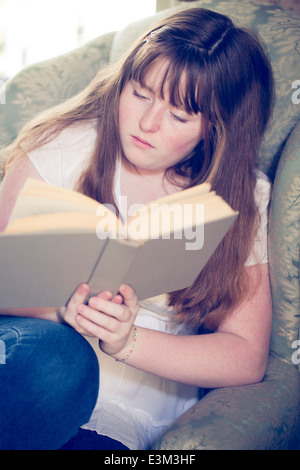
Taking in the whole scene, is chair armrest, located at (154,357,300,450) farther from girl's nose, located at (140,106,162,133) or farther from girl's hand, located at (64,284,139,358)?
girl's nose, located at (140,106,162,133)

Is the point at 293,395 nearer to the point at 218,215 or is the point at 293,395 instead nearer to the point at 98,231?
the point at 218,215

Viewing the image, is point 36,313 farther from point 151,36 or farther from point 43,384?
point 151,36

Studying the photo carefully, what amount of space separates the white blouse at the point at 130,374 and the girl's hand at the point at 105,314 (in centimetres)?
20

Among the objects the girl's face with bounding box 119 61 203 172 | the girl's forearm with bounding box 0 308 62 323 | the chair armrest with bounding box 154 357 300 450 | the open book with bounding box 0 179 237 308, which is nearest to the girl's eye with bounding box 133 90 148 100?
the girl's face with bounding box 119 61 203 172

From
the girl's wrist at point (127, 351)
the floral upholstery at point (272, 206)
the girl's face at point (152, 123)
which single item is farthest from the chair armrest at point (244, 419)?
the girl's face at point (152, 123)

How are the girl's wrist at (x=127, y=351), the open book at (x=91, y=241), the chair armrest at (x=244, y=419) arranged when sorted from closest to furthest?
the open book at (x=91, y=241) < the chair armrest at (x=244, y=419) < the girl's wrist at (x=127, y=351)

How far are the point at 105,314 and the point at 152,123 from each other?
1.21ft

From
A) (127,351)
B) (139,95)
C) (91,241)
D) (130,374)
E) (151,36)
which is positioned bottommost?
(130,374)

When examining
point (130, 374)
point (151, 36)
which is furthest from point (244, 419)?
point (151, 36)

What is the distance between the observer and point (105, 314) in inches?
33.6

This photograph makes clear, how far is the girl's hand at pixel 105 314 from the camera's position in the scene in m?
0.83

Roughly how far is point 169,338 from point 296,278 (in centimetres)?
31

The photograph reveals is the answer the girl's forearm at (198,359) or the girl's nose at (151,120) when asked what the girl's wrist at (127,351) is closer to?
the girl's forearm at (198,359)

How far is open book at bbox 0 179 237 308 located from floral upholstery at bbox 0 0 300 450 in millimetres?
269
